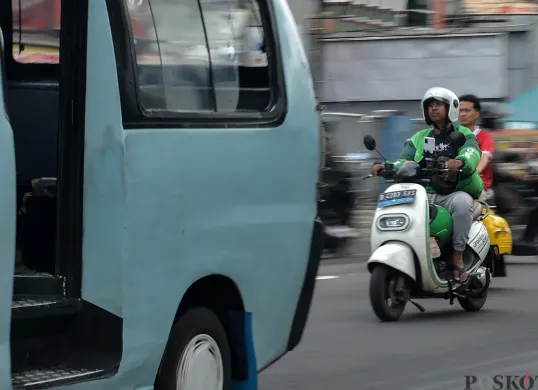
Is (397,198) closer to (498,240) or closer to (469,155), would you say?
(469,155)

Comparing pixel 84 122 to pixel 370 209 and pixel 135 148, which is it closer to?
pixel 135 148

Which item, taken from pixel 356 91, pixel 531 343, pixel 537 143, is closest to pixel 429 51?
pixel 356 91

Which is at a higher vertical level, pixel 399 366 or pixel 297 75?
pixel 297 75

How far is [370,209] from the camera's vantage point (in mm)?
18609

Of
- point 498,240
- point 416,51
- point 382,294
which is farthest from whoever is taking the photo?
point 416,51

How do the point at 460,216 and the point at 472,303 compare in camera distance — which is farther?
the point at 472,303

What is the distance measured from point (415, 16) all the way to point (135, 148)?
24.8m

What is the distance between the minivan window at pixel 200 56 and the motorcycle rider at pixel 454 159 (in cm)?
444

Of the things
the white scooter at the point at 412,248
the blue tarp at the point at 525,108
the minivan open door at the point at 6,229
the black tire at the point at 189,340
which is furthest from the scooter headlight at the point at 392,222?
the blue tarp at the point at 525,108

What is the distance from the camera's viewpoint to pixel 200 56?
5781mm

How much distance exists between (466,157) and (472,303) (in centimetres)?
129

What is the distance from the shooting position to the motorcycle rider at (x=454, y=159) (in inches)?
416

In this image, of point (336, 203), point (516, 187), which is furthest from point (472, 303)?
point (336, 203)

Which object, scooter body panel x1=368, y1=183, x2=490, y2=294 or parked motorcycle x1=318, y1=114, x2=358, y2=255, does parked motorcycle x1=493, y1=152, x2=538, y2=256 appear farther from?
scooter body panel x1=368, y1=183, x2=490, y2=294
